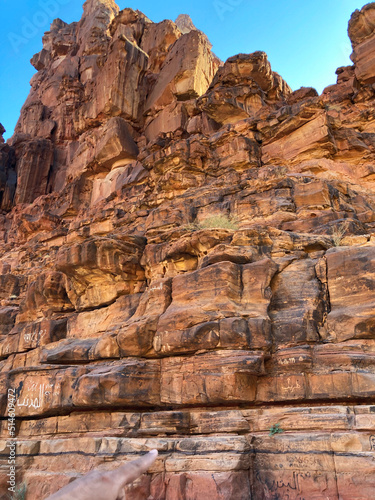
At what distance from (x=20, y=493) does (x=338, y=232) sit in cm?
990

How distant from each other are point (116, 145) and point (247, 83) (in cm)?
986

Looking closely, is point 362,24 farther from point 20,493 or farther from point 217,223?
point 20,493

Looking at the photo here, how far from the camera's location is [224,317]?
8828mm

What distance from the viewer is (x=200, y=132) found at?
2338 cm

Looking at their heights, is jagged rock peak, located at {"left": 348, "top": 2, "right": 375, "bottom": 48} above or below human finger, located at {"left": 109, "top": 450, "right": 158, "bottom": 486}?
above

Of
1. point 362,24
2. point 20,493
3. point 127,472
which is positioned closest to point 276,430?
point 127,472

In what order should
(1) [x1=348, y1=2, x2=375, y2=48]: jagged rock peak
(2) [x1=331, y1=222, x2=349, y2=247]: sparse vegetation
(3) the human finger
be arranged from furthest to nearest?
(1) [x1=348, y1=2, x2=375, y2=48]: jagged rock peak < (2) [x1=331, y1=222, x2=349, y2=247]: sparse vegetation < (3) the human finger

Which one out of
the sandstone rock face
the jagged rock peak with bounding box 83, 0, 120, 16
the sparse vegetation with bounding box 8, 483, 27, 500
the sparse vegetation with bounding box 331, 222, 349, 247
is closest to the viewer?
the sandstone rock face

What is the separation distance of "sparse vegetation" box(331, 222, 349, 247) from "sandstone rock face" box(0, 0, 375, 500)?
49mm

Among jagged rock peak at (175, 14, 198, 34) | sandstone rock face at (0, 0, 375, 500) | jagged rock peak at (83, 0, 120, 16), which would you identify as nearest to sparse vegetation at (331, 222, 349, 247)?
sandstone rock face at (0, 0, 375, 500)

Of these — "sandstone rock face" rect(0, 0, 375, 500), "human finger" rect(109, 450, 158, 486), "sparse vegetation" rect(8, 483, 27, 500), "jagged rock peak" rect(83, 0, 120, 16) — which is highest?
"jagged rock peak" rect(83, 0, 120, 16)

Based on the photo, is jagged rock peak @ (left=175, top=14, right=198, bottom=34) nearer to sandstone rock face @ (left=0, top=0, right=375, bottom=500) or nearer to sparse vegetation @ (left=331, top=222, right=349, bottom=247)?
sandstone rock face @ (left=0, top=0, right=375, bottom=500)

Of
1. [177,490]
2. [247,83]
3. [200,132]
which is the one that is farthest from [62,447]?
[247,83]

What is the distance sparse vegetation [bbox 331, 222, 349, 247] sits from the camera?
1049cm
